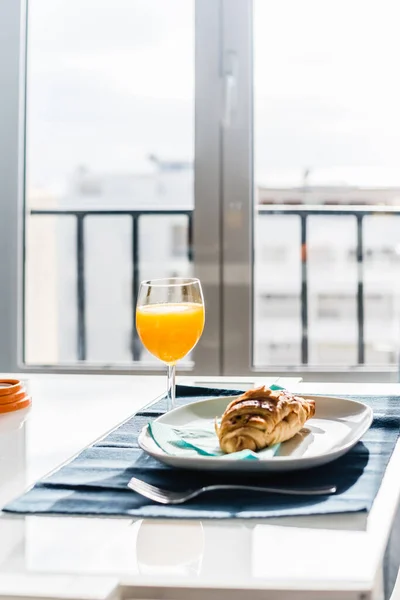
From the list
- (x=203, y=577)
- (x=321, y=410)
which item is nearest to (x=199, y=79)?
(x=321, y=410)

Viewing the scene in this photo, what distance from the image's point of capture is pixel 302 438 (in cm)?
84

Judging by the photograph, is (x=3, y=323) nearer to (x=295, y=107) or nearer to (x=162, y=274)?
(x=162, y=274)

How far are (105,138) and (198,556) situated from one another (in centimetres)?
227

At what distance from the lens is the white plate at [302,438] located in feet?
2.23

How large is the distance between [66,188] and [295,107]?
0.92 meters

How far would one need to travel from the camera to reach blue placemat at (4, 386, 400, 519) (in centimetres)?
62

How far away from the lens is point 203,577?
0.50 meters

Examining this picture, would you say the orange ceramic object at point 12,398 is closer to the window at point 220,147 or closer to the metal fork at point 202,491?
the metal fork at point 202,491

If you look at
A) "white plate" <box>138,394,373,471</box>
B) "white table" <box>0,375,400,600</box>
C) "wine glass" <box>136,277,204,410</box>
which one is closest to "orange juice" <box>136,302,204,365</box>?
"wine glass" <box>136,277,204,410</box>

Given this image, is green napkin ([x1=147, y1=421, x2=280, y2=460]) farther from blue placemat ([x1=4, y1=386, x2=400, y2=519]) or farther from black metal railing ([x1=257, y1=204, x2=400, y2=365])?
black metal railing ([x1=257, y1=204, x2=400, y2=365])

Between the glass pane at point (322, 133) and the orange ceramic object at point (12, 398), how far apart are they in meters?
1.44

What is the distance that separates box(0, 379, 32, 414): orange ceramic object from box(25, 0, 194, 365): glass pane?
1396 mm

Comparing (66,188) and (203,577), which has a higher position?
(66,188)

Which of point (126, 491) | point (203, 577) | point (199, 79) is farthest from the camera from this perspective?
point (199, 79)
